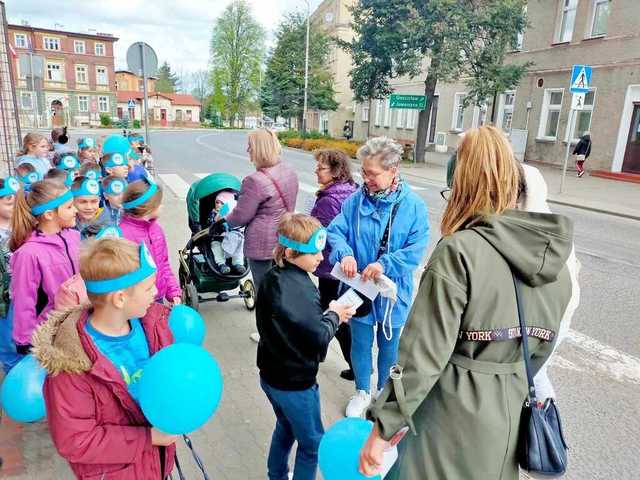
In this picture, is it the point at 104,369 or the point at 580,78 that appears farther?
the point at 580,78

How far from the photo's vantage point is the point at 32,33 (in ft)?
218

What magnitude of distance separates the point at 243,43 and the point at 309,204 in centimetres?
7172

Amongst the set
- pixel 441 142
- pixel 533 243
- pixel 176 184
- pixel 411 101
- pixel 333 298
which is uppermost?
pixel 411 101

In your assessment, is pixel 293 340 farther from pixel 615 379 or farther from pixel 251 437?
pixel 615 379

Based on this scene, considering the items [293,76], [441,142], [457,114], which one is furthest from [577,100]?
[293,76]

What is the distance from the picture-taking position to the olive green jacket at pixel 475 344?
1.56 metres

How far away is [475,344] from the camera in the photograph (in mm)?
1621

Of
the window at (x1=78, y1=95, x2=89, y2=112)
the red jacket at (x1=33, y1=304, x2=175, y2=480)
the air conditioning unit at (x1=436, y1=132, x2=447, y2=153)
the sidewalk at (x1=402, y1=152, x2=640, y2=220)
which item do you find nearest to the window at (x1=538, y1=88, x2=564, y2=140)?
the sidewalk at (x1=402, y1=152, x2=640, y2=220)

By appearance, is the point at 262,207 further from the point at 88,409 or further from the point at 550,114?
the point at 550,114

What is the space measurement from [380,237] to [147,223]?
1657 mm

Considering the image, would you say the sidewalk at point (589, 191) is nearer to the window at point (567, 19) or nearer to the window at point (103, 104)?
the window at point (567, 19)

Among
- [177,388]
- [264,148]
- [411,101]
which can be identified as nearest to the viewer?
[177,388]

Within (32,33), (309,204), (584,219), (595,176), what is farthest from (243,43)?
(309,204)

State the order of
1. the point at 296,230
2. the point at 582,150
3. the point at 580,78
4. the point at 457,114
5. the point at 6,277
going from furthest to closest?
the point at 457,114, the point at 582,150, the point at 580,78, the point at 6,277, the point at 296,230
